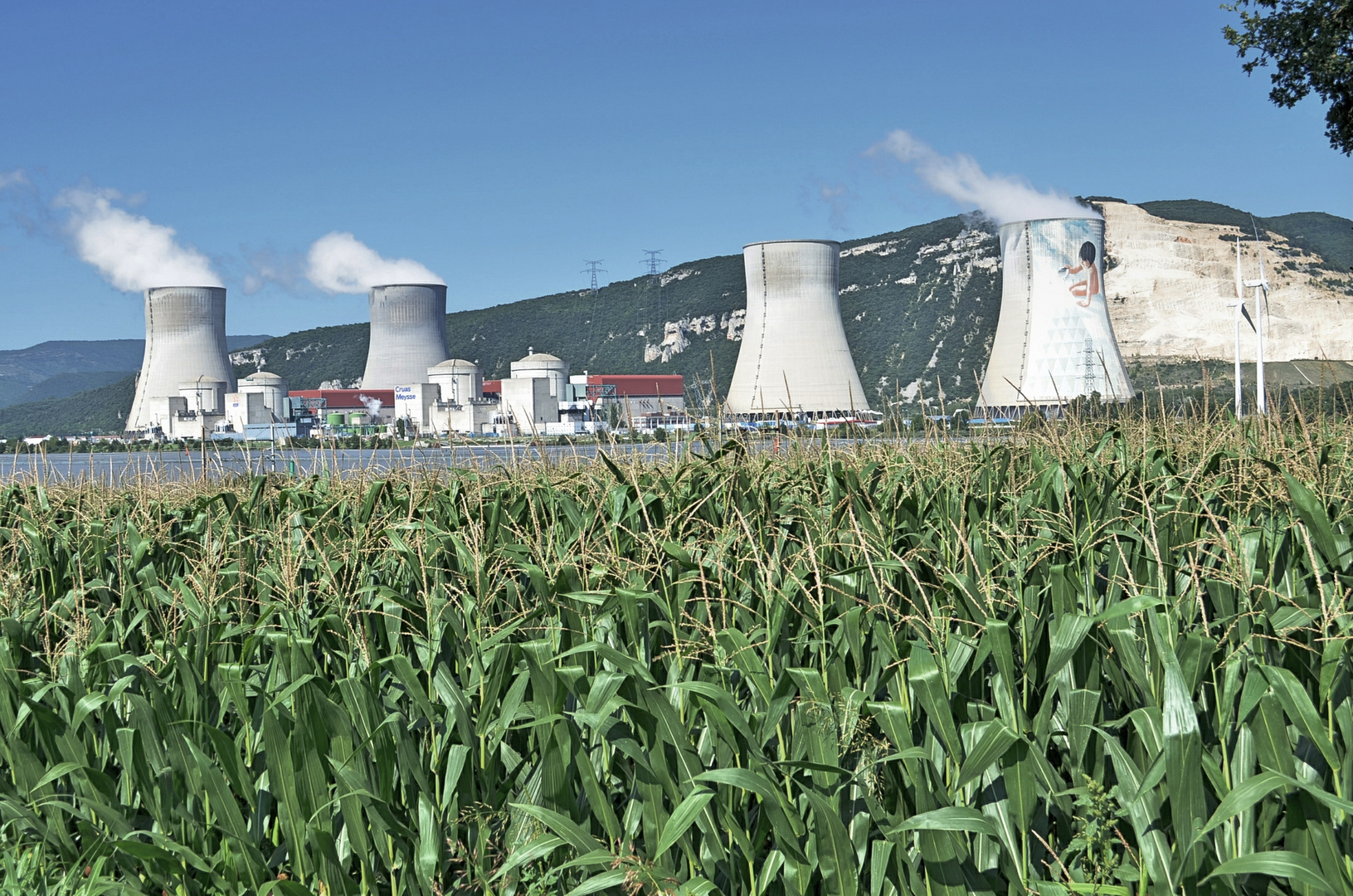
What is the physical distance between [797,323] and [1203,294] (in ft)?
236

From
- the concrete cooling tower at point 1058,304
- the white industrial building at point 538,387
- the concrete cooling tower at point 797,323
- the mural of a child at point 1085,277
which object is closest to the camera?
the concrete cooling tower at point 1058,304

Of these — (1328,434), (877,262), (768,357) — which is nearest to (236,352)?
(877,262)

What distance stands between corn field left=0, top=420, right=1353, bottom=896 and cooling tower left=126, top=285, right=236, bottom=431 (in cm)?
5651

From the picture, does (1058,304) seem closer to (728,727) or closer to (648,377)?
(728,727)

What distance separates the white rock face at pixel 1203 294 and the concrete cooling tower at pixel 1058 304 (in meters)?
51.7

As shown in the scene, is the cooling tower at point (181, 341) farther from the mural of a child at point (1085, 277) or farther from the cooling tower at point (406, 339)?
the mural of a child at point (1085, 277)

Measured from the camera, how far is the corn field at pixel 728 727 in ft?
6.06

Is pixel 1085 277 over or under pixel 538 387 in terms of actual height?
over

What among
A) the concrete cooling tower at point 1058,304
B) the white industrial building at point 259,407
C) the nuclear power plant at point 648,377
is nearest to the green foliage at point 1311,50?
the nuclear power plant at point 648,377

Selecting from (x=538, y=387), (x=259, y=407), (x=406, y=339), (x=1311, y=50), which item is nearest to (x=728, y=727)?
(x=1311, y=50)

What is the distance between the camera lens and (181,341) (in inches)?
2226

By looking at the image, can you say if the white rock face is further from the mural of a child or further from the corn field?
the corn field

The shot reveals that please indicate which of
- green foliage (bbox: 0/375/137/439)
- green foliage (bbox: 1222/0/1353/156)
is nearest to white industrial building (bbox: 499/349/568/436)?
green foliage (bbox: 1222/0/1353/156)

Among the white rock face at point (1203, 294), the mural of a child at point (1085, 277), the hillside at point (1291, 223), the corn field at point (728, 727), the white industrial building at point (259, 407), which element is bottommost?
the corn field at point (728, 727)
